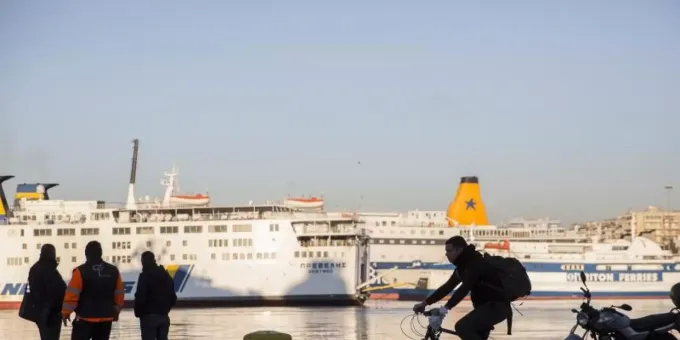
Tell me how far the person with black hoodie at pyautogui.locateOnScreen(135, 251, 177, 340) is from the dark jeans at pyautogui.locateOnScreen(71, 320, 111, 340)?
1.58 meters

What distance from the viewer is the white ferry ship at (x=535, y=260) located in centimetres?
8694

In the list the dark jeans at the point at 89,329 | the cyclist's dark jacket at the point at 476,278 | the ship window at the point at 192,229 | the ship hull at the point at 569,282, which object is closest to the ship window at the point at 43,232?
the ship window at the point at 192,229

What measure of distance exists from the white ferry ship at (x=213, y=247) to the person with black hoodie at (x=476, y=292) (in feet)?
188

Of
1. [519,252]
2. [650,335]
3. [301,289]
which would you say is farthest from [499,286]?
[519,252]

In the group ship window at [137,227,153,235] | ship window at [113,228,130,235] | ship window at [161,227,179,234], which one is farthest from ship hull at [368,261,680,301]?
ship window at [113,228,130,235]

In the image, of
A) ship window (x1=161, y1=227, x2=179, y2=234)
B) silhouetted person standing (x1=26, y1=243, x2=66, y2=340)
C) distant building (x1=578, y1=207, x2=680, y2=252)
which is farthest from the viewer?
distant building (x1=578, y1=207, x2=680, y2=252)

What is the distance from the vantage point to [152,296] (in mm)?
12773

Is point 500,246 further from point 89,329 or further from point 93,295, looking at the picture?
point 93,295

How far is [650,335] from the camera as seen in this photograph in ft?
32.0

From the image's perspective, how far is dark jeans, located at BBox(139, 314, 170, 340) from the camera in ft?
42.2

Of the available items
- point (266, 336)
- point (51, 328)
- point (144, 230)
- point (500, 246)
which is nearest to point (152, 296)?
point (51, 328)

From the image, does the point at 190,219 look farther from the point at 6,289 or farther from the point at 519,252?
the point at 519,252

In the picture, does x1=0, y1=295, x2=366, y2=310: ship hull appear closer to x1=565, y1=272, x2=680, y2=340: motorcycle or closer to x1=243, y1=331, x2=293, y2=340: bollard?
x1=243, y1=331, x2=293, y2=340: bollard

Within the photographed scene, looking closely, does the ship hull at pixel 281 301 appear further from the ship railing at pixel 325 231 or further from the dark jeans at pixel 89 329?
the dark jeans at pixel 89 329
